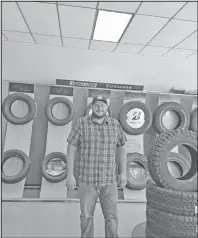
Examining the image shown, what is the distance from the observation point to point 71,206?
273 centimetres

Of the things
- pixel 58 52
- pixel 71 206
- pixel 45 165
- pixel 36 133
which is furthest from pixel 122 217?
pixel 58 52

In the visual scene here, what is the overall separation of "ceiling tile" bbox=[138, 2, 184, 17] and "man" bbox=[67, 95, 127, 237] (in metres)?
1.26

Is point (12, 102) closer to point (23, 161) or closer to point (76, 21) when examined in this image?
point (23, 161)

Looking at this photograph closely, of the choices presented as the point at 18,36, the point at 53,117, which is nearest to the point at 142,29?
the point at 53,117

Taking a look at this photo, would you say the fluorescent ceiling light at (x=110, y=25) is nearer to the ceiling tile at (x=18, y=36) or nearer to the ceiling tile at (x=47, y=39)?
the ceiling tile at (x=47, y=39)

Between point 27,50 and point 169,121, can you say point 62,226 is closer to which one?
point 169,121

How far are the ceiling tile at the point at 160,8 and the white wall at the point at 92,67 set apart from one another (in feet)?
4.18

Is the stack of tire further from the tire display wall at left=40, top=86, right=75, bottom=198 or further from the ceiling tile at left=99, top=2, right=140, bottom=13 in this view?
the tire display wall at left=40, top=86, right=75, bottom=198

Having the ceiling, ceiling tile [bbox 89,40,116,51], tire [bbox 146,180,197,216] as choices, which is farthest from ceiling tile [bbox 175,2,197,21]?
tire [bbox 146,180,197,216]

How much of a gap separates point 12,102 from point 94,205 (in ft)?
6.58

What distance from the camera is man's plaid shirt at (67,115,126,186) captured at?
1.88m

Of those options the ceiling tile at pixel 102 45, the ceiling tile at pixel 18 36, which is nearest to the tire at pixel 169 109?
the ceiling tile at pixel 102 45

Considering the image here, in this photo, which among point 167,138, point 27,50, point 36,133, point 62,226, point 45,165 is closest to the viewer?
point 167,138

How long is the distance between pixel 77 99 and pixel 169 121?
61.3 inches
